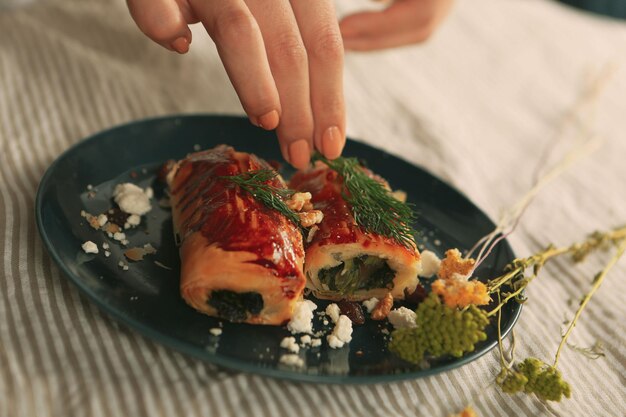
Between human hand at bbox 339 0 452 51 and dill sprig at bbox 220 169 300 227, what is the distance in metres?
0.99

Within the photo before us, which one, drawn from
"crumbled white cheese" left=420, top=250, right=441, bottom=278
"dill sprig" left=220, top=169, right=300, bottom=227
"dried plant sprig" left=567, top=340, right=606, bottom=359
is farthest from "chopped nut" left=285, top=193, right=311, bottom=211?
"dried plant sprig" left=567, top=340, right=606, bottom=359

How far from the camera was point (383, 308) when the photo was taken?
1.38m

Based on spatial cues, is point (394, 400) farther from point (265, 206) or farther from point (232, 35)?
point (232, 35)

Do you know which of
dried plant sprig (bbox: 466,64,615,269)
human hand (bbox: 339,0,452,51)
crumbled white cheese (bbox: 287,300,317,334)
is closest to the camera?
crumbled white cheese (bbox: 287,300,317,334)

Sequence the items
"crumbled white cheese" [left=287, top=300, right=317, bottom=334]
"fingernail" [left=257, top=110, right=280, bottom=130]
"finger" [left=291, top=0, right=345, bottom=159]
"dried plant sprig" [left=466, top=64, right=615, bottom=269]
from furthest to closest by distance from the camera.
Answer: "dried plant sprig" [left=466, top=64, right=615, bottom=269] < "finger" [left=291, top=0, right=345, bottom=159] < "fingernail" [left=257, top=110, right=280, bottom=130] < "crumbled white cheese" [left=287, top=300, right=317, bottom=334]

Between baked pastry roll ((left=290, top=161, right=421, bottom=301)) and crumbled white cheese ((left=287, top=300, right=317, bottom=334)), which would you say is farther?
baked pastry roll ((left=290, top=161, right=421, bottom=301))

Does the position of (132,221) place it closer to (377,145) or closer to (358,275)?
(358,275)

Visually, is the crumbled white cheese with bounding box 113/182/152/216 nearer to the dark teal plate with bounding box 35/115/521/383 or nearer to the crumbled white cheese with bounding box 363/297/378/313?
the dark teal plate with bounding box 35/115/521/383

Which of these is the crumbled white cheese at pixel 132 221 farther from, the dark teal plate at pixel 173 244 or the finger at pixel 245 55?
the finger at pixel 245 55

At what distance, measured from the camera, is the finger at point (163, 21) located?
4.44 ft

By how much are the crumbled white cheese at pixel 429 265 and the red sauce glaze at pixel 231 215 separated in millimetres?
350

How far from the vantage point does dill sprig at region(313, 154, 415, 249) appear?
57.2 inches

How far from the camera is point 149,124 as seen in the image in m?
1.75

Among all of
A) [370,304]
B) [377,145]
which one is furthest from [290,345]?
[377,145]
